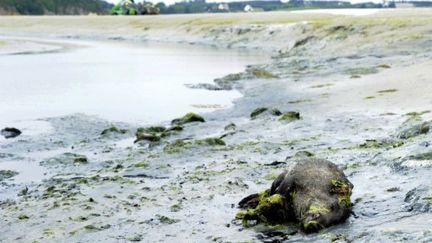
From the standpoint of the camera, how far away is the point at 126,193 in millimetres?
Answer: 9352

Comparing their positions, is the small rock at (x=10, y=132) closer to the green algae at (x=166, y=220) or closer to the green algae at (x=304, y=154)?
the green algae at (x=304, y=154)

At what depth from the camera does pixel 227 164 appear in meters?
10.8

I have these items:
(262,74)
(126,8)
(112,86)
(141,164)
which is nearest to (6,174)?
(141,164)

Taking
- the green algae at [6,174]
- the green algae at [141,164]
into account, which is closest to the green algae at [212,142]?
the green algae at [141,164]

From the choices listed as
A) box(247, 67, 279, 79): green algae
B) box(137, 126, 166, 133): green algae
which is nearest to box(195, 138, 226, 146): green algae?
box(137, 126, 166, 133): green algae

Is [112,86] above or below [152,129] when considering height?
below

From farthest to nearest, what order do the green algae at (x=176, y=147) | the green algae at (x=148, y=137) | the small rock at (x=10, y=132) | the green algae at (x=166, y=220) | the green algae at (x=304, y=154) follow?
the small rock at (x=10, y=132)
the green algae at (x=148, y=137)
the green algae at (x=176, y=147)
the green algae at (x=304, y=154)
the green algae at (x=166, y=220)

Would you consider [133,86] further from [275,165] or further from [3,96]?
[275,165]

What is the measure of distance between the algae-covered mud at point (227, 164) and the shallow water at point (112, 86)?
1.24m

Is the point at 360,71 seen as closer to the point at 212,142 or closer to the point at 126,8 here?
the point at 212,142

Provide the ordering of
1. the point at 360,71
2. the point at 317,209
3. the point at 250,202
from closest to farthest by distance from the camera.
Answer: the point at 317,209 → the point at 250,202 → the point at 360,71

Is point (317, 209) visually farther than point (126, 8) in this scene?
No

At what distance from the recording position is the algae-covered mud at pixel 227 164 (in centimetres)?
752

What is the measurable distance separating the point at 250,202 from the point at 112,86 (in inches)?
655
